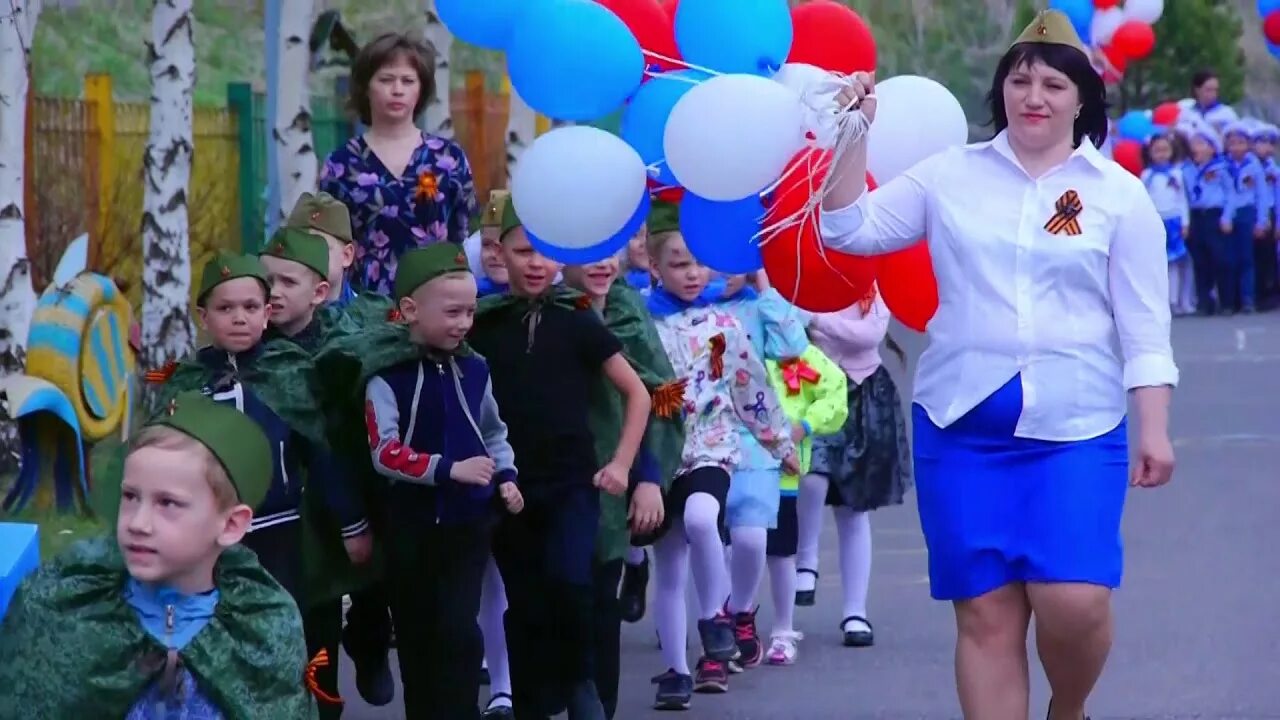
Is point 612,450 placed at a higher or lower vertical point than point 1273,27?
lower

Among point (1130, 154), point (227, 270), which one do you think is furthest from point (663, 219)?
point (1130, 154)

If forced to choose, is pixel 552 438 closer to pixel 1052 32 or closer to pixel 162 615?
pixel 1052 32

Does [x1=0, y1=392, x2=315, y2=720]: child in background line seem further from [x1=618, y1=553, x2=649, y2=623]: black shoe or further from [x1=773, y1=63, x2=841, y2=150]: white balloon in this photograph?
[x1=618, y1=553, x2=649, y2=623]: black shoe

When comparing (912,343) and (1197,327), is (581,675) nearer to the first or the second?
(912,343)

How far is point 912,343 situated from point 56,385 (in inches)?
567

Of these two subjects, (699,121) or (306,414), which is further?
(306,414)

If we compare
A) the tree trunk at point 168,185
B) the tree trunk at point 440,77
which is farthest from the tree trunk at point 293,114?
the tree trunk at point 440,77

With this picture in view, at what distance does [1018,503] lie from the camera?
5.82 metres

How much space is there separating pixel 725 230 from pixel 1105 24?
18426 millimetres

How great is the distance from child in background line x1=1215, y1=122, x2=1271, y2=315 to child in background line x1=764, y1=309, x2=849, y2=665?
19.6 metres

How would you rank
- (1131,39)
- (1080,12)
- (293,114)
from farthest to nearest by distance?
(1131,39)
(1080,12)
(293,114)

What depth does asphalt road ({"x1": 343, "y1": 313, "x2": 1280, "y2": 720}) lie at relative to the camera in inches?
Result: 326

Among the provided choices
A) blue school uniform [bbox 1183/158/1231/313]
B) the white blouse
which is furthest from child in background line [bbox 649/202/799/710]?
blue school uniform [bbox 1183/158/1231/313]

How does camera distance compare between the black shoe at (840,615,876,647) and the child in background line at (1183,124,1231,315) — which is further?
the child in background line at (1183,124,1231,315)
